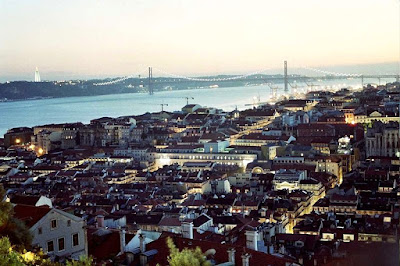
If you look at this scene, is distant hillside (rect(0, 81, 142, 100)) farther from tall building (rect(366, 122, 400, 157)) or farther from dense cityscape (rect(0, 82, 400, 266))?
tall building (rect(366, 122, 400, 157))

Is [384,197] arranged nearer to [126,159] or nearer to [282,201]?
[282,201]

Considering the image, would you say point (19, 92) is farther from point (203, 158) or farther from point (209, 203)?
point (209, 203)

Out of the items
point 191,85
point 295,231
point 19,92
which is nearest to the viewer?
point 295,231

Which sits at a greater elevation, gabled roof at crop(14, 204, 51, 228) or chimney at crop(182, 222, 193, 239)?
gabled roof at crop(14, 204, 51, 228)

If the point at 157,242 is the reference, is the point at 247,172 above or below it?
below

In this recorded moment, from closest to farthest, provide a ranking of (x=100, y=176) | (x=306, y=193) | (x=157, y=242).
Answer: (x=157, y=242)
(x=306, y=193)
(x=100, y=176)

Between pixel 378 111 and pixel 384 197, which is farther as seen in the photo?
pixel 378 111

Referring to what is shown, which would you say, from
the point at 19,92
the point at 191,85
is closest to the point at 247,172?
the point at 19,92

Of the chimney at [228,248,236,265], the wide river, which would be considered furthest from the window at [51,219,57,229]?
the wide river
